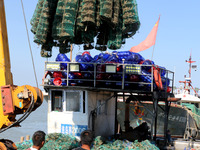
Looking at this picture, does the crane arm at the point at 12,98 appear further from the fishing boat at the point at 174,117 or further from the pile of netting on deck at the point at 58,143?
the fishing boat at the point at 174,117

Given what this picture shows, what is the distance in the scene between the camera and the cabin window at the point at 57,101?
46.9 ft

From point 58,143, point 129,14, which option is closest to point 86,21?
point 129,14

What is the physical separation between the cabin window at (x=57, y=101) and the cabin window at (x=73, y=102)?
1.23 feet

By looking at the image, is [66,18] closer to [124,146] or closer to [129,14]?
[129,14]

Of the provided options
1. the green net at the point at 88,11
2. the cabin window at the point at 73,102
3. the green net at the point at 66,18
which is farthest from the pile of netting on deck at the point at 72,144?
the green net at the point at 88,11

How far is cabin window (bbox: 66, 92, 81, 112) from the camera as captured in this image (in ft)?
46.2

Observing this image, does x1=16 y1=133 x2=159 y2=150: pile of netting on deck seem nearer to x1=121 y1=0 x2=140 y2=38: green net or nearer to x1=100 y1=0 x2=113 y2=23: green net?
x1=121 y1=0 x2=140 y2=38: green net

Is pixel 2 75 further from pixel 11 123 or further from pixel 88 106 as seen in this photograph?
pixel 88 106

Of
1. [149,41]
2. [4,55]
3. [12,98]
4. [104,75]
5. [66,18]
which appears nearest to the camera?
[12,98]

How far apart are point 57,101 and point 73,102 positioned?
0.80 m

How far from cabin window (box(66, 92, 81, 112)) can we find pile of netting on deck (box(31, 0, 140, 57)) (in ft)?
8.67

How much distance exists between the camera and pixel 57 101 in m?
14.4

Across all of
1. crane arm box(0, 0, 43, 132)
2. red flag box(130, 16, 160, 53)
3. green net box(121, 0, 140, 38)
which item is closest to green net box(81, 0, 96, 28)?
green net box(121, 0, 140, 38)

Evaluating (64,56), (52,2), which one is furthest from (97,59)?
(52,2)
